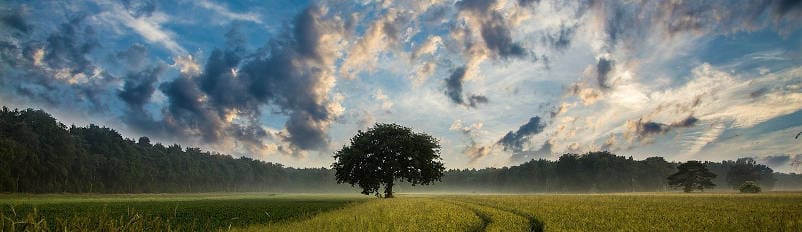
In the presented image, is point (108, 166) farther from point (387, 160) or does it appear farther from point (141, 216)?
point (141, 216)

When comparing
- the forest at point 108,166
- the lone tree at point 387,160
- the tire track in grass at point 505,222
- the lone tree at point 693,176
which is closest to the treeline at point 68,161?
the forest at point 108,166

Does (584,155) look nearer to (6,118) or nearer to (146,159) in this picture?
(146,159)

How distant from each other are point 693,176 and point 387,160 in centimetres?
9186

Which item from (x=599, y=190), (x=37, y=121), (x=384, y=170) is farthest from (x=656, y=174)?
(x=37, y=121)

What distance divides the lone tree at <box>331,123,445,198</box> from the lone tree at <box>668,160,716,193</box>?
8194 centimetres

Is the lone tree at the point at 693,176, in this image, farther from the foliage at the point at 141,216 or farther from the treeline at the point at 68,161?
the treeline at the point at 68,161

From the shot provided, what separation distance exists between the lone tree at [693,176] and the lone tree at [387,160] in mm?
81936

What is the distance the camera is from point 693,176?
114500mm

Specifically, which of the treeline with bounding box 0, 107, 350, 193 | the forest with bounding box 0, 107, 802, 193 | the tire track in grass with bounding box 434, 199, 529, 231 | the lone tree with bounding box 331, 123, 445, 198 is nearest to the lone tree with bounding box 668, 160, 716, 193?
the forest with bounding box 0, 107, 802, 193

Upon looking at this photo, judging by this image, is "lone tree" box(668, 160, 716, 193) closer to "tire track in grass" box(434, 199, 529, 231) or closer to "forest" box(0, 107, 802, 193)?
"forest" box(0, 107, 802, 193)

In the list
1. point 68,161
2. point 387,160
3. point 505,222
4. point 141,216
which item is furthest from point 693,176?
point 68,161

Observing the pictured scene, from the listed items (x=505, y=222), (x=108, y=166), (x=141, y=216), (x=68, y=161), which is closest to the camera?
(x=141, y=216)

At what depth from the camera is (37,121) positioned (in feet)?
423

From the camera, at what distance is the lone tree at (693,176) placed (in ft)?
371
